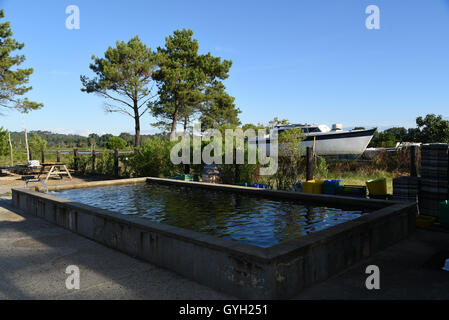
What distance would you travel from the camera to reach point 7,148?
27891 millimetres

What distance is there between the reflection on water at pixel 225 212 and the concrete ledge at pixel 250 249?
108 centimetres

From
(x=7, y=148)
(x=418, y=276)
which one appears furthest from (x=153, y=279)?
(x=7, y=148)

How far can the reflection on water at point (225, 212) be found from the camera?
18.1 feet

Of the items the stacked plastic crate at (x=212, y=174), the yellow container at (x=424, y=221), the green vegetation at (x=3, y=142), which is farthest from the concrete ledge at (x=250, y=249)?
the green vegetation at (x=3, y=142)

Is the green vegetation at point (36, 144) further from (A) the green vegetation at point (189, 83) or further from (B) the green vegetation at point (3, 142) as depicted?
(A) the green vegetation at point (189, 83)

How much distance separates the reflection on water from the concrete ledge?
108 centimetres

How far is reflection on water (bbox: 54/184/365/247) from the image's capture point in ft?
18.1

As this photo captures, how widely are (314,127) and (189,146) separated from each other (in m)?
10.7

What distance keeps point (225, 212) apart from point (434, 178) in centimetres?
405

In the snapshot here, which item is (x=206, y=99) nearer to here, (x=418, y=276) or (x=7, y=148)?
(x=7, y=148)

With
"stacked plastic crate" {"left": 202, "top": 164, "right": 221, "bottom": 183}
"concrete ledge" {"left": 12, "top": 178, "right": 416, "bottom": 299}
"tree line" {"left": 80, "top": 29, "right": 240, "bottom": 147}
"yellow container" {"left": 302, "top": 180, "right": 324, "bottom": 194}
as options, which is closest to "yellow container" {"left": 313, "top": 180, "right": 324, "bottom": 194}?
"yellow container" {"left": 302, "top": 180, "right": 324, "bottom": 194}
